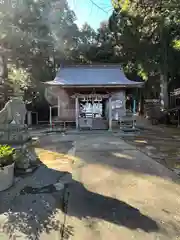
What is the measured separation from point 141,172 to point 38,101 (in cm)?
1505

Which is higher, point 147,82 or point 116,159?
point 147,82

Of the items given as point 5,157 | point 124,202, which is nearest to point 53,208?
point 124,202

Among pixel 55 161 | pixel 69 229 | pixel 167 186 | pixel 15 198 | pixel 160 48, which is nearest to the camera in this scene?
pixel 69 229

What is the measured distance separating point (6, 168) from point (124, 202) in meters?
1.98

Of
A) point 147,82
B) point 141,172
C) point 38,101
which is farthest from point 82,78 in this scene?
point 141,172

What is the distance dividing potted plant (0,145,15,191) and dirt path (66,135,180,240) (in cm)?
112

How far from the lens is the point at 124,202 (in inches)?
124

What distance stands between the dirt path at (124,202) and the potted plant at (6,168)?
1.12 metres

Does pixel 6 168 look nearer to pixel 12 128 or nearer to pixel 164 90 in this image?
pixel 12 128

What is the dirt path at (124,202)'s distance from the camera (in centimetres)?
244

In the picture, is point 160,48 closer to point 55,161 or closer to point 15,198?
point 55,161

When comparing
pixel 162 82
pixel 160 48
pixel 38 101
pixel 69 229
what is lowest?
pixel 69 229

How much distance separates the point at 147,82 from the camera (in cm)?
1947

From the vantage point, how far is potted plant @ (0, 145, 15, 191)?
11.8 feet
